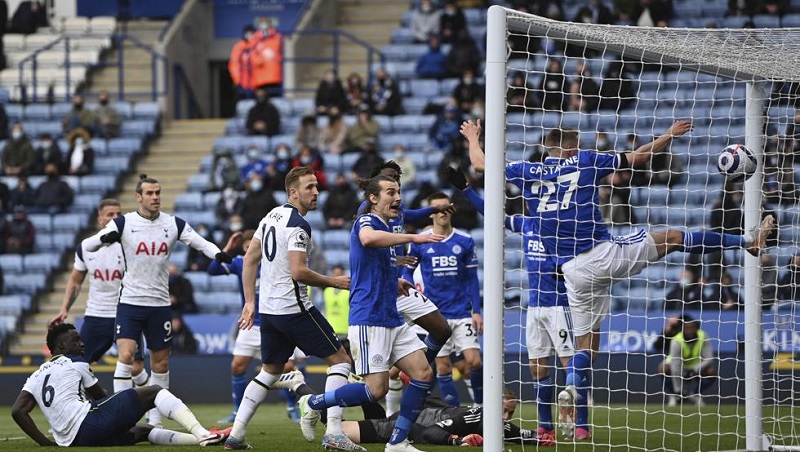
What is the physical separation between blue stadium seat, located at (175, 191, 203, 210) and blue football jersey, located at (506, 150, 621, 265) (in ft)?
40.9

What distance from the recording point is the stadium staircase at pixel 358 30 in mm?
26234

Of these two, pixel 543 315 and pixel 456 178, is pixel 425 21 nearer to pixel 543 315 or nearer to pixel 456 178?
pixel 543 315

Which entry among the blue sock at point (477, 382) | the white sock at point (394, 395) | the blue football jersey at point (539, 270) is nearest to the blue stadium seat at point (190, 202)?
the white sock at point (394, 395)

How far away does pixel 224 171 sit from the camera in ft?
74.5

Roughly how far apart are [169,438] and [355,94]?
523 inches

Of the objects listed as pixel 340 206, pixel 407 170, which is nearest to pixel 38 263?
pixel 340 206

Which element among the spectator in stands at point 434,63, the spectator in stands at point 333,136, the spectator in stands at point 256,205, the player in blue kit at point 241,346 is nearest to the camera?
the player in blue kit at point 241,346

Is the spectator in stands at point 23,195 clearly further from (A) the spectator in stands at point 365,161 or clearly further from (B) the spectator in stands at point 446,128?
(B) the spectator in stands at point 446,128

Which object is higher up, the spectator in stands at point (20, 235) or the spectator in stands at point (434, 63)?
the spectator in stands at point (434, 63)

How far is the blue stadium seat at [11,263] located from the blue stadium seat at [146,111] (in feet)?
14.8

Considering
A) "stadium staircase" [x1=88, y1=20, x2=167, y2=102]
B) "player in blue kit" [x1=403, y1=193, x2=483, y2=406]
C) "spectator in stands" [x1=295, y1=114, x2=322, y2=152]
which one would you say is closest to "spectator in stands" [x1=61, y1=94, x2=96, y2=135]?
"stadium staircase" [x1=88, y1=20, x2=167, y2=102]

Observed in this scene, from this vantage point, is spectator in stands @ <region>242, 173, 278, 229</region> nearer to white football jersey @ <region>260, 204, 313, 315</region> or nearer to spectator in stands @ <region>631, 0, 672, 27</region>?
spectator in stands @ <region>631, 0, 672, 27</region>

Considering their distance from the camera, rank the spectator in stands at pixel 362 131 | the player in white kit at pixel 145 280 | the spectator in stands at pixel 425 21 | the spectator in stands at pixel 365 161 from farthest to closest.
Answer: the spectator in stands at pixel 425 21, the spectator in stands at pixel 362 131, the spectator in stands at pixel 365 161, the player in white kit at pixel 145 280

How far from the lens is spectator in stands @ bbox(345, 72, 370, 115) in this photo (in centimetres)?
2319
